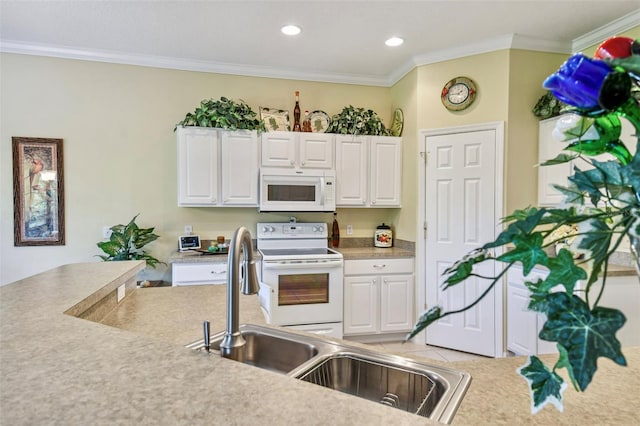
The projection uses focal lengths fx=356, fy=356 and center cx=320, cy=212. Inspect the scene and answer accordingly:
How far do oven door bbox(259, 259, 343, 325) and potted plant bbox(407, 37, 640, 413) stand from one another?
2.84 m

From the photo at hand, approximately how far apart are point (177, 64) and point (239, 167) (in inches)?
49.0

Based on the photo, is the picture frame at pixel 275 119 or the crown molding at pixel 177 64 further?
the picture frame at pixel 275 119

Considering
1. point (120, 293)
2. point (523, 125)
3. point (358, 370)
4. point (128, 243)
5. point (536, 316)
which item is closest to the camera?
point (358, 370)

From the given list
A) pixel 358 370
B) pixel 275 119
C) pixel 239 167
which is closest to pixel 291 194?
pixel 239 167

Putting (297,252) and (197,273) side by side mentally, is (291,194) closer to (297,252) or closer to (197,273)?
(297,252)

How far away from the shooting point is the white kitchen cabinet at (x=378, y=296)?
3.42m

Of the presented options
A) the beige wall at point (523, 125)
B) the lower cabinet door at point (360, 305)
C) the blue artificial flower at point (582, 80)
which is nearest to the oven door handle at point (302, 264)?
the lower cabinet door at point (360, 305)

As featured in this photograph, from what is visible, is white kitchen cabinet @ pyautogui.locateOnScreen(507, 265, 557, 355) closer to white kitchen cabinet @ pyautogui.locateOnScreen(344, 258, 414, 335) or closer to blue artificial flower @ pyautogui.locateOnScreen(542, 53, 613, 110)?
white kitchen cabinet @ pyautogui.locateOnScreen(344, 258, 414, 335)

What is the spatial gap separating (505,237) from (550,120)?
3.30 meters

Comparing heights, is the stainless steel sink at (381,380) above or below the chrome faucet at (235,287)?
below

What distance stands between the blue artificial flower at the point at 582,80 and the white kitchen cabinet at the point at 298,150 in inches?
128

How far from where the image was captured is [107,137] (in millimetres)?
3482

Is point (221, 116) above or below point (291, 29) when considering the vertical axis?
below

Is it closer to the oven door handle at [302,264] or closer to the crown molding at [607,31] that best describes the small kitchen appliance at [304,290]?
the oven door handle at [302,264]
